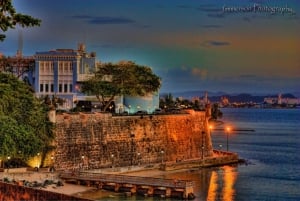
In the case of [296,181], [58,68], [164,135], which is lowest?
[296,181]

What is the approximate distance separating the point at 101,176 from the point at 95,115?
26.7ft

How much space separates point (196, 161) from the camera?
185 ft

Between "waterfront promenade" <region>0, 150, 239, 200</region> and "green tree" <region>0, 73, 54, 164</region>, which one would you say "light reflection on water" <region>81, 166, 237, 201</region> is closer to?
"waterfront promenade" <region>0, 150, 239, 200</region>

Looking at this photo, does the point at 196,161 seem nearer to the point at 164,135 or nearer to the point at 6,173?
the point at 164,135

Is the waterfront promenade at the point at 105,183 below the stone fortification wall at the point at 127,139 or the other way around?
below

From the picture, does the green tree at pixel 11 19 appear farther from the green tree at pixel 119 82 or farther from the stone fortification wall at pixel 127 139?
the green tree at pixel 119 82

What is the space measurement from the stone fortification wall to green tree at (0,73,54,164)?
2086 mm

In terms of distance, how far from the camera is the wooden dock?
39594mm

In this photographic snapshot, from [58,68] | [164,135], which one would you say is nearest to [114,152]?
[164,135]

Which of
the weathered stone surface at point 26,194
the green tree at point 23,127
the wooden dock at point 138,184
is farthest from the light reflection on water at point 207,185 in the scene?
the weathered stone surface at point 26,194

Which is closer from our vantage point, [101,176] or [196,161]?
[101,176]

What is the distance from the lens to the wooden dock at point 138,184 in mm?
39594

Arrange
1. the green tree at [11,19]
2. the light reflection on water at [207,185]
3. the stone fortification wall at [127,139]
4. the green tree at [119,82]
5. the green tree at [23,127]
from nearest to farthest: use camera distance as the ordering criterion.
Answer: the green tree at [11,19] < the green tree at [23,127] < the light reflection on water at [207,185] < the stone fortification wall at [127,139] < the green tree at [119,82]

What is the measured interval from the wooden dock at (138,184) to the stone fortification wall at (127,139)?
3.52 m
